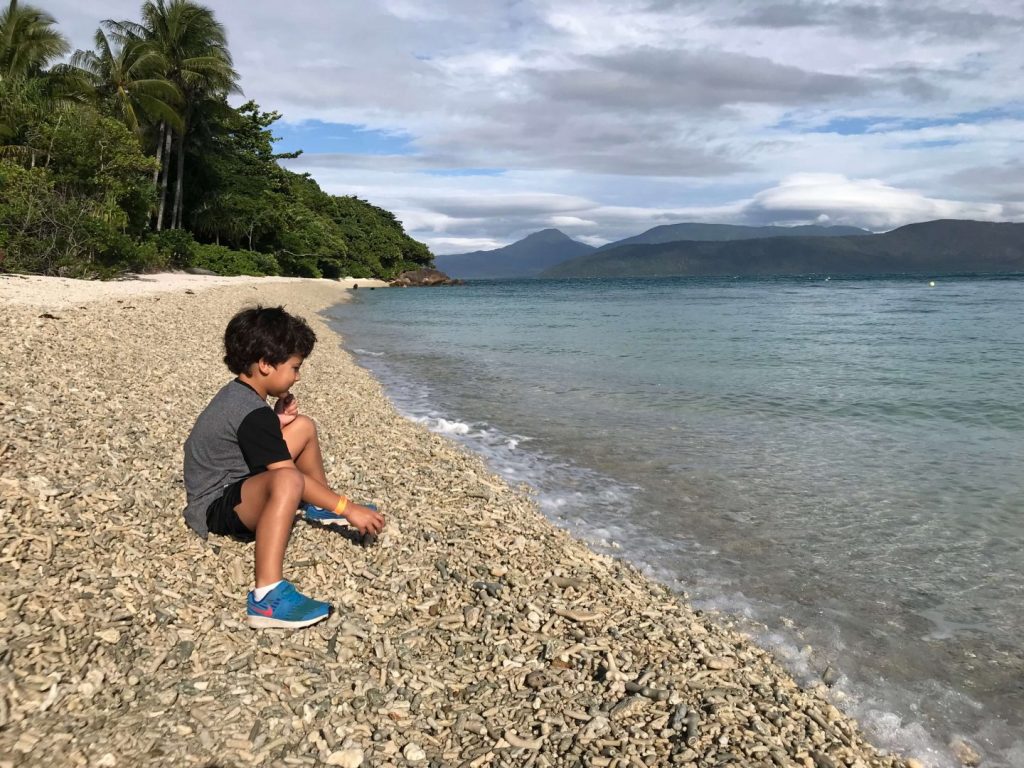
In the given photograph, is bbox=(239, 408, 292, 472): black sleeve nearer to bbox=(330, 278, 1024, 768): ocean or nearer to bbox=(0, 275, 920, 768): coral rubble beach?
bbox=(0, 275, 920, 768): coral rubble beach

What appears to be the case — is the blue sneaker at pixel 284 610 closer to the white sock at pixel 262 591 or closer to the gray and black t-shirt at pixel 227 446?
the white sock at pixel 262 591

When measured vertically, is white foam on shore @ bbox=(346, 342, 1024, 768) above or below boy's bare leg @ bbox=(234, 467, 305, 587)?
below

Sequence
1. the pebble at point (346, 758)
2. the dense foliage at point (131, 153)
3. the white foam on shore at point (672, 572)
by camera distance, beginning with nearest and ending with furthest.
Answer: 1. the pebble at point (346, 758)
2. the white foam on shore at point (672, 572)
3. the dense foliage at point (131, 153)

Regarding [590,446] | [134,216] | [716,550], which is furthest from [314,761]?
[134,216]

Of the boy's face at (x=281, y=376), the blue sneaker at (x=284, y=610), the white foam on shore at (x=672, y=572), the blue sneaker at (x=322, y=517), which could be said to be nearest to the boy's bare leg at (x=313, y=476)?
the blue sneaker at (x=322, y=517)

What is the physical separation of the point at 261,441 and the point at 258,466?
166 mm

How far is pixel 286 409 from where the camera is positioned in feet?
16.2

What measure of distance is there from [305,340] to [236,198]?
183ft

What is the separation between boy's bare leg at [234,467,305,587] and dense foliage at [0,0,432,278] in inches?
1046

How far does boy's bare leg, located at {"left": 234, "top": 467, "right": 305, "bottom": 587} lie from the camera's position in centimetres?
400

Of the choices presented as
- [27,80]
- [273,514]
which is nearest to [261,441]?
[273,514]

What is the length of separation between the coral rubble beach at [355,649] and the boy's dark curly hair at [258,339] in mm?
1263

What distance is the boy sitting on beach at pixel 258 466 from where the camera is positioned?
405 cm

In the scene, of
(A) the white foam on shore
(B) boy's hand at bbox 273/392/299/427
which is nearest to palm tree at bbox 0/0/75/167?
(A) the white foam on shore
